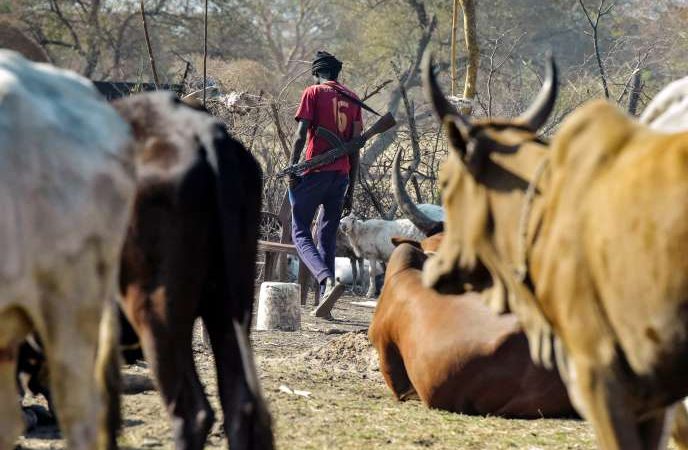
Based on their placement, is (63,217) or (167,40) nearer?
(63,217)

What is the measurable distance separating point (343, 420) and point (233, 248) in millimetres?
2026

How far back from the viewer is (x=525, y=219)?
4434 millimetres

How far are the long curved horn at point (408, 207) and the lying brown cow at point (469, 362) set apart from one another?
690mm

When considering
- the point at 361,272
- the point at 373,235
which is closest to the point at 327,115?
the point at 373,235

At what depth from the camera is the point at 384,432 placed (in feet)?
21.0

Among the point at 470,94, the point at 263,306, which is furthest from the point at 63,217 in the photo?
the point at 470,94

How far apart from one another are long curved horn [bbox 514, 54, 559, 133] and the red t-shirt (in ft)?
18.2

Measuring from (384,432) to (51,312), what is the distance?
2.91 meters

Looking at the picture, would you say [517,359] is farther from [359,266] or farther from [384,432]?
[359,266]

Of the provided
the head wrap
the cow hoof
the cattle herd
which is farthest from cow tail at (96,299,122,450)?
the head wrap

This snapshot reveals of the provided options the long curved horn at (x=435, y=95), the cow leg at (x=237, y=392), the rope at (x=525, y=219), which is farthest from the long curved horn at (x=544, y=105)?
the cow leg at (x=237, y=392)

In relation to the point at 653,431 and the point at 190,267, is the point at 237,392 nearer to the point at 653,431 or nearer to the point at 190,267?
the point at 190,267

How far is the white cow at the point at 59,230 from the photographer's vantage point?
12.1ft

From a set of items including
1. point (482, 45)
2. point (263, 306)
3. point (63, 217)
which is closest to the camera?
point (63, 217)
